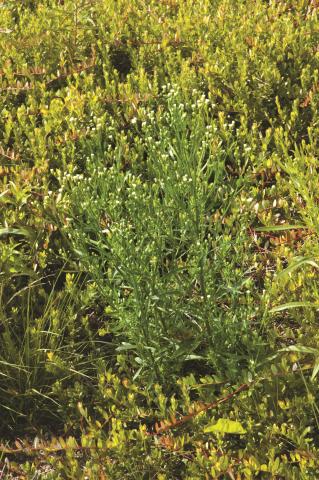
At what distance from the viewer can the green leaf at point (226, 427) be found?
267cm

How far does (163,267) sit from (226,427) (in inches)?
39.5

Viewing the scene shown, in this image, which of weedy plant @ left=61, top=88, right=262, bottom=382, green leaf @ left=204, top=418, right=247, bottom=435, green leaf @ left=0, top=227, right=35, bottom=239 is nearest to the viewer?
green leaf @ left=204, top=418, right=247, bottom=435

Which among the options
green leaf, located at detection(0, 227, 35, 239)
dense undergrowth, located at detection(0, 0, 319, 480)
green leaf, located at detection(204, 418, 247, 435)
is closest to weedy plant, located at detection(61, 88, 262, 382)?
dense undergrowth, located at detection(0, 0, 319, 480)

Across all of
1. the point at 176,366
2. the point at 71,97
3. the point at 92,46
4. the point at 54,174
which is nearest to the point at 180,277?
the point at 176,366

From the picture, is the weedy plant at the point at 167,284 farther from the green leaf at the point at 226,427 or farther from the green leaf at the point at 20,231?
the green leaf at the point at 20,231

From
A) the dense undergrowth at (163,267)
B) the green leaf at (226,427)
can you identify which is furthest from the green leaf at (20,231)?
the green leaf at (226,427)

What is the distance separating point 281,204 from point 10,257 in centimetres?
133

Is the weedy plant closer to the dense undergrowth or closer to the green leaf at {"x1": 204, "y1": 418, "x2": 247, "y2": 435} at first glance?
the dense undergrowth

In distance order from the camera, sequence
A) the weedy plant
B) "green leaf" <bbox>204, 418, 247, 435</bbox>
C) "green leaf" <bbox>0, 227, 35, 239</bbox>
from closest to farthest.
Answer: "green leaf" <bbox>204, 418, 247, 435</bbox>
the weedy plant
"green leaf" <bbox>0, 227, 35, 239</bbox>

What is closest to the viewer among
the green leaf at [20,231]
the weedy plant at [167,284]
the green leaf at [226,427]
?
the green leaf at [226,427]

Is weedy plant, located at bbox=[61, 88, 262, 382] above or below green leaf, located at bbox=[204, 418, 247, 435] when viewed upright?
above

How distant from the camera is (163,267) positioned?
3.49 m

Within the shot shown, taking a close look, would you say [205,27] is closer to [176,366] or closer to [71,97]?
[71,97]

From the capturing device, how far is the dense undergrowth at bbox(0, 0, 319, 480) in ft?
9.00
